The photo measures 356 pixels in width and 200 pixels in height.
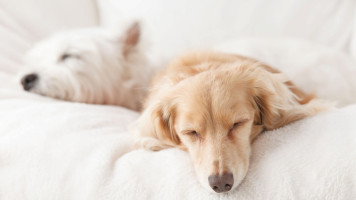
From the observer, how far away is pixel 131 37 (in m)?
1.89

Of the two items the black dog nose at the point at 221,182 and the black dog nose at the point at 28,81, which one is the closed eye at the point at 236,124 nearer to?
the black dog nose at the point at 221,182

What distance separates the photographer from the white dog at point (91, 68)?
1.69 meters

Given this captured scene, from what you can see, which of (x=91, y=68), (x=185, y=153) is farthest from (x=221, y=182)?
(x=91, y=68)

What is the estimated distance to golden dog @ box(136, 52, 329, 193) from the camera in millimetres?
957

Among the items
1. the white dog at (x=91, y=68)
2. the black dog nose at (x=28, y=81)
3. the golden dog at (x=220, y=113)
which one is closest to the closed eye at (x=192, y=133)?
the golden dog at (x=220, y=113)

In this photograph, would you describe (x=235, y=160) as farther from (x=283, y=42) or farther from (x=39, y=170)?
(x=283, y=42)

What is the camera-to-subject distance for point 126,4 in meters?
2.18

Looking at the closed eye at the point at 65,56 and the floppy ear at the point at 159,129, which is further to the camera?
the closed eye at the point at 65,56

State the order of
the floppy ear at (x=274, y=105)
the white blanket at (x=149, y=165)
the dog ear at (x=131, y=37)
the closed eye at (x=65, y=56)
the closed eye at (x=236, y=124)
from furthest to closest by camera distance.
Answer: the dog ear at (x=131, y=37), the closed eye at (x=65, y=56), the floppy ear at (x=274, y=105), the closed eye at (x=236, y=124), the white blanket at (x=149, y=165)

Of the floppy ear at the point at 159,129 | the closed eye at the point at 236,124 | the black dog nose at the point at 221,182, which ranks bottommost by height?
the floppy ear at the point at 159,129

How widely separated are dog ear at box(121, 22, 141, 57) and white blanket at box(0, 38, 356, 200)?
2.63 ft

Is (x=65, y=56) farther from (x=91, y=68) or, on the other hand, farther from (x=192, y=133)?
(x=192, y=133)

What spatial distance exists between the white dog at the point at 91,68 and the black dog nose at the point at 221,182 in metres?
0.95

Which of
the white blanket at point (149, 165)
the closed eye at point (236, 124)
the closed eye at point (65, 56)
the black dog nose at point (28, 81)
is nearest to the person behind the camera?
the white blanket at point (149, 165)
